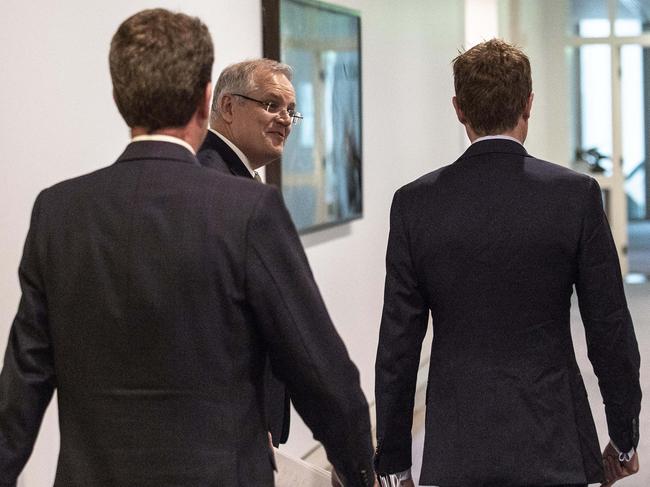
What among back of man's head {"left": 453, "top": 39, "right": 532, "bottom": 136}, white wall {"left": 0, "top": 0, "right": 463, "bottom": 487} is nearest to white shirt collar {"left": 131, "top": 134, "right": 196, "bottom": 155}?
back of man's head {"left": 453, "top": 39, "right": 532, "bottom": 136}

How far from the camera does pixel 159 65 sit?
1.76 meters

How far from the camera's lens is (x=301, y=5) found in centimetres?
514

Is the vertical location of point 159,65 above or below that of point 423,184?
above

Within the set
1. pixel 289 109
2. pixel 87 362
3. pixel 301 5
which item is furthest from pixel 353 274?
pixel 87 362

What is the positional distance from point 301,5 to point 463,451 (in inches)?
117

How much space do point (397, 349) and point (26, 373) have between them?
1.07 meters

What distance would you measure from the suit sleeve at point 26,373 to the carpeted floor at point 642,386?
3.71 meters

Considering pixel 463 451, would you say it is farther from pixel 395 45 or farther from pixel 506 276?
pixel 395 45

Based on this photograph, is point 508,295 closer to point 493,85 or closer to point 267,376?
point 493,85

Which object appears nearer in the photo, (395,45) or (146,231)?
(146,231)

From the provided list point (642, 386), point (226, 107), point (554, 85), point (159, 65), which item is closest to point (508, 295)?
point (226, 107)

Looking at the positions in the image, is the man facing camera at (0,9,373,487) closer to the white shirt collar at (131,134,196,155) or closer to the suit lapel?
the white shirt collar at (131,134,196,155)

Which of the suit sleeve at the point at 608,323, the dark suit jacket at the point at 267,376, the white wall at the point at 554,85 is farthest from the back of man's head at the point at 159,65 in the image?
the white wall at the point at 554,85

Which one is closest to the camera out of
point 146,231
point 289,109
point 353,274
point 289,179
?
point 146,231
